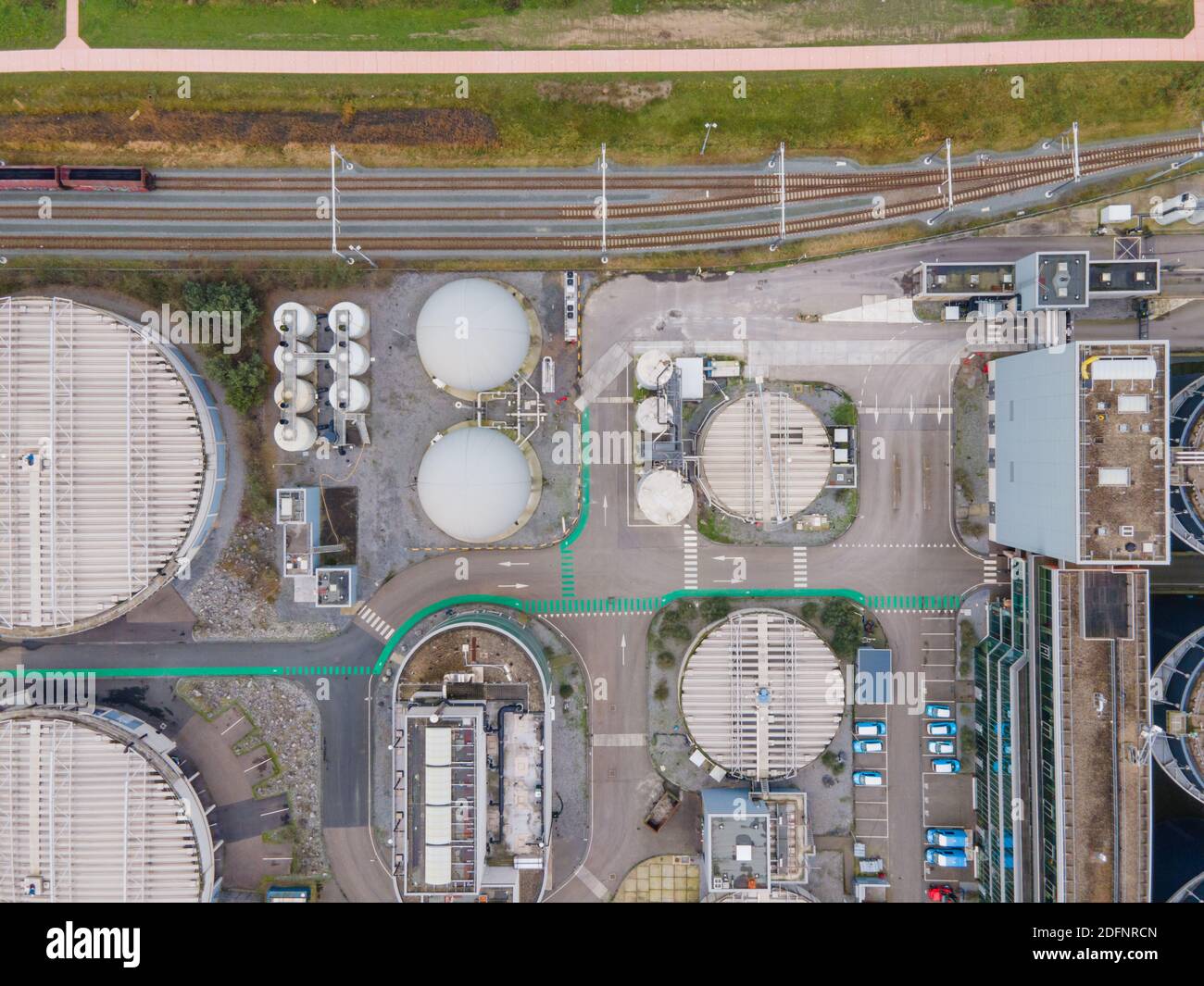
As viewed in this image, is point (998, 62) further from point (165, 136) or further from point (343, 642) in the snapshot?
point (343, 642)

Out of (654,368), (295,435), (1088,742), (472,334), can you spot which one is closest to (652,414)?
(654,368)

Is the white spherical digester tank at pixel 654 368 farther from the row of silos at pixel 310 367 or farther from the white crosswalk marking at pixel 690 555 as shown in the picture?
the row of silos at pixel 310 367

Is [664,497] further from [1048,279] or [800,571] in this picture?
[1048,279]

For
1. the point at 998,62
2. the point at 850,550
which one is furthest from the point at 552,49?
the point at 850,550

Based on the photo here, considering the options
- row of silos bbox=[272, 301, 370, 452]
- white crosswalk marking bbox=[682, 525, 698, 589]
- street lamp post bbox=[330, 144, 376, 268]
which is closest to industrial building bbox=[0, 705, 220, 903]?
row of silos bbox=[272, 301, 370, 452]

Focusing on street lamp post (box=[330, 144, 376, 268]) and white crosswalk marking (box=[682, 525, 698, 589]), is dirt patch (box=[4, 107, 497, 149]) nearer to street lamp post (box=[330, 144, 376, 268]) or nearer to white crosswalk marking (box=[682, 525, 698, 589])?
street lamp post (box=[330, 144, 376, 268])
